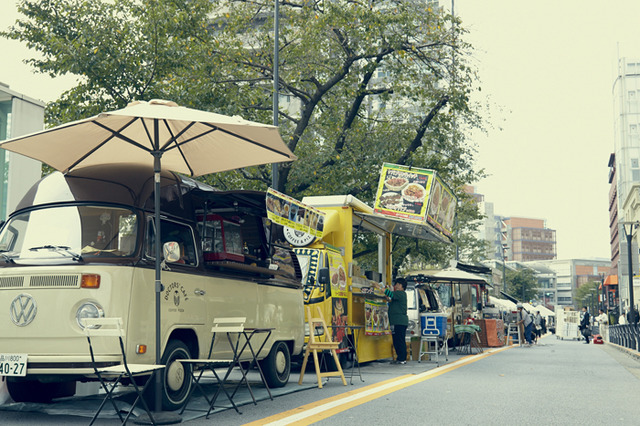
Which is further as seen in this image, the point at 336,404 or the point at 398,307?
the point at 398,307

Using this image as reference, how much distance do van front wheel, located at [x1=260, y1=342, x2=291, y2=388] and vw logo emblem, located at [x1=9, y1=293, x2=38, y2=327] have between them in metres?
→ 4.06

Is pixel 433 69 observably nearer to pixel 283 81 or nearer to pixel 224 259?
pixel 283 81

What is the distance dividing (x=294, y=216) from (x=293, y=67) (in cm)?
1274

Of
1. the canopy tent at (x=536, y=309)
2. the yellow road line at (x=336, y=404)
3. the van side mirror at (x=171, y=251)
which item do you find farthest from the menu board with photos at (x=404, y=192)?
the canopy tent at (x=536, y=309)

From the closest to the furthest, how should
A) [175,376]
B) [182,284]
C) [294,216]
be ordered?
1. [175,376]
2. [182,284]
3. [294,216]

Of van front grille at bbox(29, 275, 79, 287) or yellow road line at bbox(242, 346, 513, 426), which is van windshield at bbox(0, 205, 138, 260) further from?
yellow road line at bbox(242, 346, 513, 426)

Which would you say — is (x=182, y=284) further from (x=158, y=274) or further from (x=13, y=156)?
(x=13, y=156)

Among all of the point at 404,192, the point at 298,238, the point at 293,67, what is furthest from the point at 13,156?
the point at 293,67

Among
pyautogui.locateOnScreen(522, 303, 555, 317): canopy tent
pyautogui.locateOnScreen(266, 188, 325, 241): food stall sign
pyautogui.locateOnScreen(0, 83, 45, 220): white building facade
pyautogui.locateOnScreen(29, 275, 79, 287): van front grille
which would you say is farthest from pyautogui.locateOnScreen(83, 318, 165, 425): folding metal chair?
pyautogui.locateOnScreen(522, 303, 555, 317): canopy tent

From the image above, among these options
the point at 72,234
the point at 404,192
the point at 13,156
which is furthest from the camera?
the point at 404,192

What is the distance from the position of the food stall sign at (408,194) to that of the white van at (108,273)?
23.4 feet

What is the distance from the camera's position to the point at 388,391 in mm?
10297

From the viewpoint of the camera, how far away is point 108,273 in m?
7.28

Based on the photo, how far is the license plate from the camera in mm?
7086
